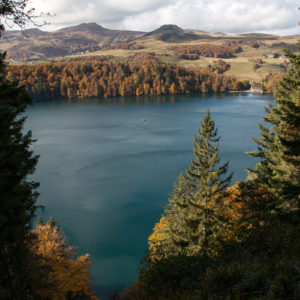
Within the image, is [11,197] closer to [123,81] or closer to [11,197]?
[11,197]

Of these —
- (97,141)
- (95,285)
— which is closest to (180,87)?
(97,141)

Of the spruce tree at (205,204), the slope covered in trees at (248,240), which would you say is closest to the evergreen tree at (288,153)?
the slope covered in trees at (248,240)

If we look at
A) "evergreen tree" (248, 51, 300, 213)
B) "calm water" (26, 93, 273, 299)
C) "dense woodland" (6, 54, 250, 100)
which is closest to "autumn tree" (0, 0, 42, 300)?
"evergreen tree" (248, 51, 300, 213)

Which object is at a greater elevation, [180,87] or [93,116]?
[180,87]

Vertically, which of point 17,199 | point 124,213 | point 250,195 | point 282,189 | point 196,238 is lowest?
point 124,213

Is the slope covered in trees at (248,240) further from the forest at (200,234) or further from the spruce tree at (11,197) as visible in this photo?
the spruce tree at (11,197)

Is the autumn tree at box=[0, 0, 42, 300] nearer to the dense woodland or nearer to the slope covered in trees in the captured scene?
the slope covered in trees

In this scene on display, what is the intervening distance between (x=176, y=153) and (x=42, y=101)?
94228 mm

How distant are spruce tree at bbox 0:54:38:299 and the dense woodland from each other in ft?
418

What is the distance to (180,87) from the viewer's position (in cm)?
13612

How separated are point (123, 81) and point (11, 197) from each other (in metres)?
133

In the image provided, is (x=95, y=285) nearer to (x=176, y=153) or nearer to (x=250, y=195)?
(x=250, y=195)

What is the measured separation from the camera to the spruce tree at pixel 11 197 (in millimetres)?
7613

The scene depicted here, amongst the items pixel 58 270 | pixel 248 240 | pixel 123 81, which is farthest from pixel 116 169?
pixel 123 81
